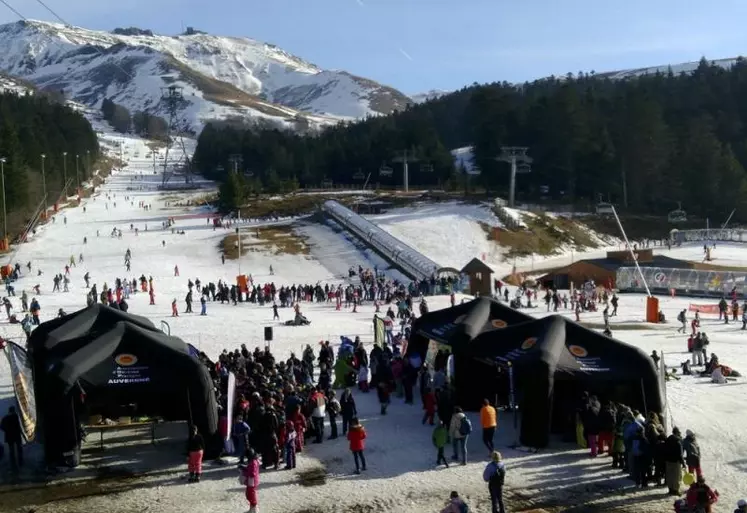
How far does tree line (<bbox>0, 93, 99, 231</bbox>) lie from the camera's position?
60781 mm

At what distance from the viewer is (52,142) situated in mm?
92562

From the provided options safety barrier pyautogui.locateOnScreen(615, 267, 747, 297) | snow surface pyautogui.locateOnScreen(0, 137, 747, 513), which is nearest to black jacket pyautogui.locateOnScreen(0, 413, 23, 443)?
snow surface pyautogui.locateOnScreen(0, 137, 747, 513)

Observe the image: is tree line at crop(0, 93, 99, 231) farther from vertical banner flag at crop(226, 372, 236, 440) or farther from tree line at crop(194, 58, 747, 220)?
vertical banner flag at crop(226, 372, 236, 440)

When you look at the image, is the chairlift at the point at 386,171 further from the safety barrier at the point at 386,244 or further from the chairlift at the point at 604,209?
the chairlift at the point at 604,209

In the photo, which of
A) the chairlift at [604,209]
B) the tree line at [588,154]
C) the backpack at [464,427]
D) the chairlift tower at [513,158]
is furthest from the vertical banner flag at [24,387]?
the chairlift at [604,209]

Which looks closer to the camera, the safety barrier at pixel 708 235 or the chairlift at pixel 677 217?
the safety barrier at pixel 708 235

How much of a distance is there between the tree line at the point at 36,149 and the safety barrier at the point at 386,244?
24631mm

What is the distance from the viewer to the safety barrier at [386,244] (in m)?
45.4

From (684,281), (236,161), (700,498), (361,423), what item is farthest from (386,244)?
(236,161)

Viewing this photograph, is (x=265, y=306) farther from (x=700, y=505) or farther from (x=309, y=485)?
(x=700, y=505)

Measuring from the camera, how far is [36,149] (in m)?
76.7

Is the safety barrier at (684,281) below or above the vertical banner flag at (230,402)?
below

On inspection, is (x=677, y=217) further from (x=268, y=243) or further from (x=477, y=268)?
(x=268, y=243)

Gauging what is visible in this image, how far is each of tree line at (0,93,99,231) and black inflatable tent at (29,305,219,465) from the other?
150 ft
